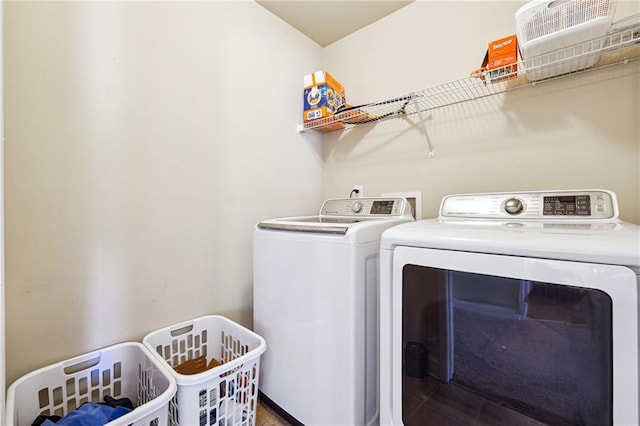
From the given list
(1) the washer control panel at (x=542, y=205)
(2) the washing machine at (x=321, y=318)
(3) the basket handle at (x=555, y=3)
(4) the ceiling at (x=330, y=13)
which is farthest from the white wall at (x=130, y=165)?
(3) the basket handle at (x=555, y=3)

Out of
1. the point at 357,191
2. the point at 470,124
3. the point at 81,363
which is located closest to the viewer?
the point at 81,363

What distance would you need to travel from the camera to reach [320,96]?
1.82 metres

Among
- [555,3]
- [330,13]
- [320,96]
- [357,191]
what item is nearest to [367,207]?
[357,191]

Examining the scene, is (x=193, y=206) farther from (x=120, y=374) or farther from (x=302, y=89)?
(x=302, y=89)

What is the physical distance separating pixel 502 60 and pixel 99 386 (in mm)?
2114

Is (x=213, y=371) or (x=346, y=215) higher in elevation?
(x=346, y=215)

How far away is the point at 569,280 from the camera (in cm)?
66

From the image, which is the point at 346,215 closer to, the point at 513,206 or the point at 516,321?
the point at 513,206

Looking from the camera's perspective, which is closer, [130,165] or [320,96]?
[130,165]

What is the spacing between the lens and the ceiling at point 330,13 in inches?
67.0

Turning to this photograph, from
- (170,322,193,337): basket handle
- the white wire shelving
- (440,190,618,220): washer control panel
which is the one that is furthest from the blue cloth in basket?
the white wire shelving

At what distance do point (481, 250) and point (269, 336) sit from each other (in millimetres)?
1011

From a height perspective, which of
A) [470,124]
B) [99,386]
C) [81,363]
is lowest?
[99,386]

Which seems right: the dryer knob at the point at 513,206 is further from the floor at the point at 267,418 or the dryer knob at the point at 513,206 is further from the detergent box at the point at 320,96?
the floor at the point at 267,418
